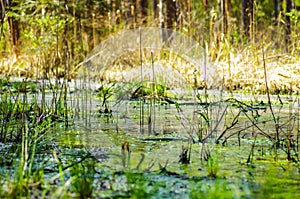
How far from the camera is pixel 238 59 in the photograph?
5.58 meters

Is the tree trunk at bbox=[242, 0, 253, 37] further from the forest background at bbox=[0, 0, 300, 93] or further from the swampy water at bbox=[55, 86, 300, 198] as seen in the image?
the swampy water at bbox=[55, 86, 300, 198]

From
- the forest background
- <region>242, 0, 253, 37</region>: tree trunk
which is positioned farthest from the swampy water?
<region>242, 0, 253, 37</region>: tree trunk

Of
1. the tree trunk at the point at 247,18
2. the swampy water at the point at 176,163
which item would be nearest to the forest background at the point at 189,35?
the tree trunk at the point at 247,18

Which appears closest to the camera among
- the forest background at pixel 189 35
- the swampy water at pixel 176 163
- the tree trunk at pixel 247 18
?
the swampy water at pixel 176 163

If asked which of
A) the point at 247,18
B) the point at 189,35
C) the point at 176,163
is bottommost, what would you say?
the point at 176,163

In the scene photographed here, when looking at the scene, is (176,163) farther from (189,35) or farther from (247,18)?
(247,18)

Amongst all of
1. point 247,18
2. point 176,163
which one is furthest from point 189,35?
point 176,163

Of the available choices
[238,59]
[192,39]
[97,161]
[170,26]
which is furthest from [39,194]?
[170,26]

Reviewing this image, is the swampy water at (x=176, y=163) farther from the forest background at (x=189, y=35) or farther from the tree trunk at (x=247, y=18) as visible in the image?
the tree trunk at (x=247, y=18)

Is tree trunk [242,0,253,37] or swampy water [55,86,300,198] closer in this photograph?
swampy water [55,86,300,198]

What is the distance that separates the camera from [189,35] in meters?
6.14

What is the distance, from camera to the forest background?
4.73 m

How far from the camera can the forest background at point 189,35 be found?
4.73 m

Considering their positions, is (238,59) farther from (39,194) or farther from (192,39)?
(39,194)
